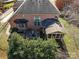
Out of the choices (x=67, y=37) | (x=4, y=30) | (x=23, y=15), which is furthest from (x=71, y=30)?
(x=4, y=30)

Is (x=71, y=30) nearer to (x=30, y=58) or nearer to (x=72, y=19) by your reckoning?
(x=72, y=19)

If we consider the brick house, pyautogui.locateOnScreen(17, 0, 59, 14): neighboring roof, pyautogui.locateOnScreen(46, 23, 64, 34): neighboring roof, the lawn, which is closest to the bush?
the lawn

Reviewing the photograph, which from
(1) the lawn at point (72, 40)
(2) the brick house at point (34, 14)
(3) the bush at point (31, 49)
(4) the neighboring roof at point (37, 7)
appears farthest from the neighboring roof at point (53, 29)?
(3) the bush at point (31, 49)

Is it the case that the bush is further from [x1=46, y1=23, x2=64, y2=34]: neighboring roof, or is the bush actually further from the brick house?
the brick house

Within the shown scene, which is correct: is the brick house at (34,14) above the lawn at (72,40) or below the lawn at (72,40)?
above

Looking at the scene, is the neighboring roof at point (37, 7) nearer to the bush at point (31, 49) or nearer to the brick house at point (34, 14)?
the brick house at point (34, 14)

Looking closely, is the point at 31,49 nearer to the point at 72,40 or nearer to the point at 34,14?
the point at 72,40
